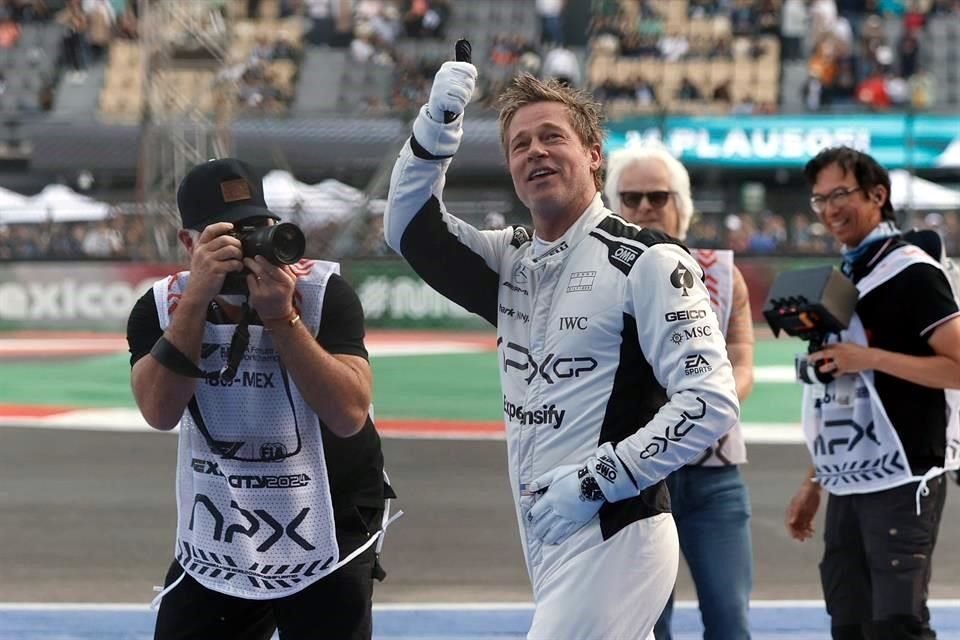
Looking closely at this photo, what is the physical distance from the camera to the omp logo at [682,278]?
3.16 m

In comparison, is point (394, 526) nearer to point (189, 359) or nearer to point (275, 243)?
point (189, 359)

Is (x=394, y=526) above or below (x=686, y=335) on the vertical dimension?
below

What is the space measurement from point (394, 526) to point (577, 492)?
5.44 meters

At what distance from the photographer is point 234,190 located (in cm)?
356

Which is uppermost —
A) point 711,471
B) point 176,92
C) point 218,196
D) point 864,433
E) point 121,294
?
point 218,196

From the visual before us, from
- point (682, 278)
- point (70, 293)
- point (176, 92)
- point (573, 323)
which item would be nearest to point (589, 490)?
point (573, 323)

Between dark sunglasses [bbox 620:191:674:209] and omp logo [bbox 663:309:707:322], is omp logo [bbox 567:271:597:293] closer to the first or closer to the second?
omp logo [bbox 663:309:707:322]

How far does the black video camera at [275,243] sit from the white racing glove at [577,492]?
0.76 metres

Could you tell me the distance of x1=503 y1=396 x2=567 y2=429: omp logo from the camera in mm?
3234

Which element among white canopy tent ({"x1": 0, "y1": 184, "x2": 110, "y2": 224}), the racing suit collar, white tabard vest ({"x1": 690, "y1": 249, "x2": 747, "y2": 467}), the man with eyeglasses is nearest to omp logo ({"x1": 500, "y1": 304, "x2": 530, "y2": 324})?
the racing suit collar

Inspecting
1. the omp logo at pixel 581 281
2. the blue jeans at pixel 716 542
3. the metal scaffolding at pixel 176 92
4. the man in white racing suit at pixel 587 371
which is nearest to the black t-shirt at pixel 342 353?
the man in white racing suit at pixel 587 371

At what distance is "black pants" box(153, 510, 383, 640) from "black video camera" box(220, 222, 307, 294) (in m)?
0.73

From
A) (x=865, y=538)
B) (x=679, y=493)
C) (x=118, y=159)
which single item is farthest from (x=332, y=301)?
(x=118, y=159)

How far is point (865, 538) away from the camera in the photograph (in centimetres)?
441
